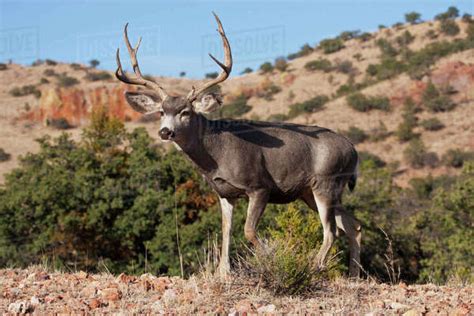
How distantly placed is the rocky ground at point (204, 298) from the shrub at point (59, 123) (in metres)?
56.6

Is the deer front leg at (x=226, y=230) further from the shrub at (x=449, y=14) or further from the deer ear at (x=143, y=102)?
the shrub at (x=449, y=14)

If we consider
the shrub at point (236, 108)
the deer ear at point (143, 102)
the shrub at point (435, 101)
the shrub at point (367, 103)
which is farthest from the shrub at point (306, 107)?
the deer ear at point (143, 102)

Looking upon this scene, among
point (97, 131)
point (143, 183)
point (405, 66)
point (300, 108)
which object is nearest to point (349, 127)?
point (300, 108)

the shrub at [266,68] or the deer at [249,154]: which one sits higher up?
the shrub at [266,68]

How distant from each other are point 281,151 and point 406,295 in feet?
8.98

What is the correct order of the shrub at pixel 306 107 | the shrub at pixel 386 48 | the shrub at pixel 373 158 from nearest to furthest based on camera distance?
the shrub at pixel 373 158
the shrub at pixel 306 107
the shrub at pixel 386 48

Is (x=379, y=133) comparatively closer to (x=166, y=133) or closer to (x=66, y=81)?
(x=66, y=81)

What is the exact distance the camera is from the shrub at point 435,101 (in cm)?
5434

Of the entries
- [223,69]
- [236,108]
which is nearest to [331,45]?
[236,108]

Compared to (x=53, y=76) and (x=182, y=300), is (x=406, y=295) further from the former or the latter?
(x=53, y=76)

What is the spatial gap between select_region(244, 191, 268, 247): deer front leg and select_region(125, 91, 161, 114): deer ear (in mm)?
2002

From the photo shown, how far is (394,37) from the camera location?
81.2 m

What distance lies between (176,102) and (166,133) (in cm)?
62

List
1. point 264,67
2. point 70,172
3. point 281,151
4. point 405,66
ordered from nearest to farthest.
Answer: point 281,151 < point 70,172 < point 405,66 < point 264,67
